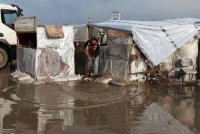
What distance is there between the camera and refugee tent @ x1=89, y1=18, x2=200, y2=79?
14.3m

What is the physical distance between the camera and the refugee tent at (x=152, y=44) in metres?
14.3

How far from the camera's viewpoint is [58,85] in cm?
1391

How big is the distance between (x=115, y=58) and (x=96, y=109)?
4629mm

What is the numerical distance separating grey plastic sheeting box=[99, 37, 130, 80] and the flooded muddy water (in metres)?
0.92

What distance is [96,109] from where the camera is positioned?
404 inches

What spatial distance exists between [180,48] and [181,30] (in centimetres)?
72

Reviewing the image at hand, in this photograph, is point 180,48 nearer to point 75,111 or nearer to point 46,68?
point 46,68

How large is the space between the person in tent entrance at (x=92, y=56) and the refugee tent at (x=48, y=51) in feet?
2.06

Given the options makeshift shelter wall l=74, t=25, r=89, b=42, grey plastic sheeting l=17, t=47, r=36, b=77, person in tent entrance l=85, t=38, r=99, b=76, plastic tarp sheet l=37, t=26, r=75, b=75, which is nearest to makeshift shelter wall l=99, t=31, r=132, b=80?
person in tent entrance l=85, t=38, r=99, b=76

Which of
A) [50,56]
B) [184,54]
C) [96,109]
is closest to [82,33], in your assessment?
[50,56]

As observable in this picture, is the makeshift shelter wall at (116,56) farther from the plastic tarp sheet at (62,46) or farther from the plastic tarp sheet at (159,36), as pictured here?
the plastic tarp sheet at (62,46)

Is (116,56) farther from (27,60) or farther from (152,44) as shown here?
(27,60)

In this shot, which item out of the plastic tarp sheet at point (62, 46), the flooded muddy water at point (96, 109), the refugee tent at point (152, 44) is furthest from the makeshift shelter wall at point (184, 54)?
the plastic tarp sheet at point (62, 46)

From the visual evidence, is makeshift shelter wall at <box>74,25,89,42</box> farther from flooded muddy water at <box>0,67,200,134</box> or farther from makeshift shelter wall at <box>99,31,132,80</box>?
flooded muddy water at <box>0,67,200,134</box>
